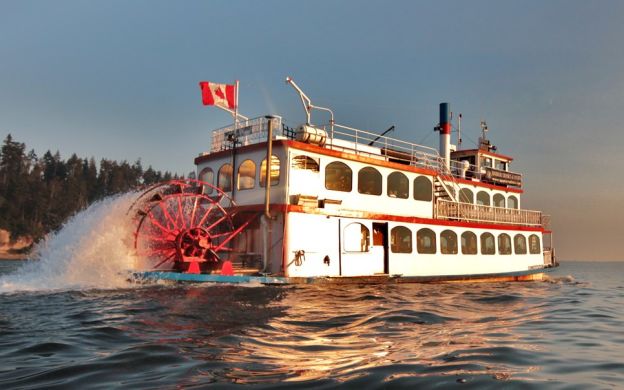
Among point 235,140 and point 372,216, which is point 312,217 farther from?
point 235,140

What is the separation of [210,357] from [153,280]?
8.32m

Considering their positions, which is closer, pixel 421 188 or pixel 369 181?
pixel 369 181

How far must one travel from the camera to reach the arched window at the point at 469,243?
72.5 ft

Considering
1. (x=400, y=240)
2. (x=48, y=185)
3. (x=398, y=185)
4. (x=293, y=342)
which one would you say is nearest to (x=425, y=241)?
(x=400, y=240)

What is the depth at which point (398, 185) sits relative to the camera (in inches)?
789

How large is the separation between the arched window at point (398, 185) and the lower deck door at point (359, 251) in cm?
215

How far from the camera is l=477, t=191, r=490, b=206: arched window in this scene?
24922 millimetres

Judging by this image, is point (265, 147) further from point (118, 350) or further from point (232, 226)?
point (118, 350)

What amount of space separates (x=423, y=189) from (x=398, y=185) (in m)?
1.59

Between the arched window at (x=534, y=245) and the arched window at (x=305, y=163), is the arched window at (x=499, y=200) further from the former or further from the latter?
the arched window at (x=305, y=163)

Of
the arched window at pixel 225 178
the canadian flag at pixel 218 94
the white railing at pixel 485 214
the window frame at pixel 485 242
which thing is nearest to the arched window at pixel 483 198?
the white railing at pixel 485 214

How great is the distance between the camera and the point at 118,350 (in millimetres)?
7031

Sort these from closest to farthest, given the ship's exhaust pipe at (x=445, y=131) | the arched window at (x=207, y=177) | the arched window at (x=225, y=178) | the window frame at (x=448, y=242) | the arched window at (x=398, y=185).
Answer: the arched window at (x=225, y=178) < the arched window at (x=398, y=185) < the arched window at (x=207, y=177) < the window frame at (x=448, y=242) < the ship's exhaust pipe at (x=445, y=131)

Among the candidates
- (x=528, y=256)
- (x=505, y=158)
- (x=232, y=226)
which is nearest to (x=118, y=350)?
(x=232, y=226)
